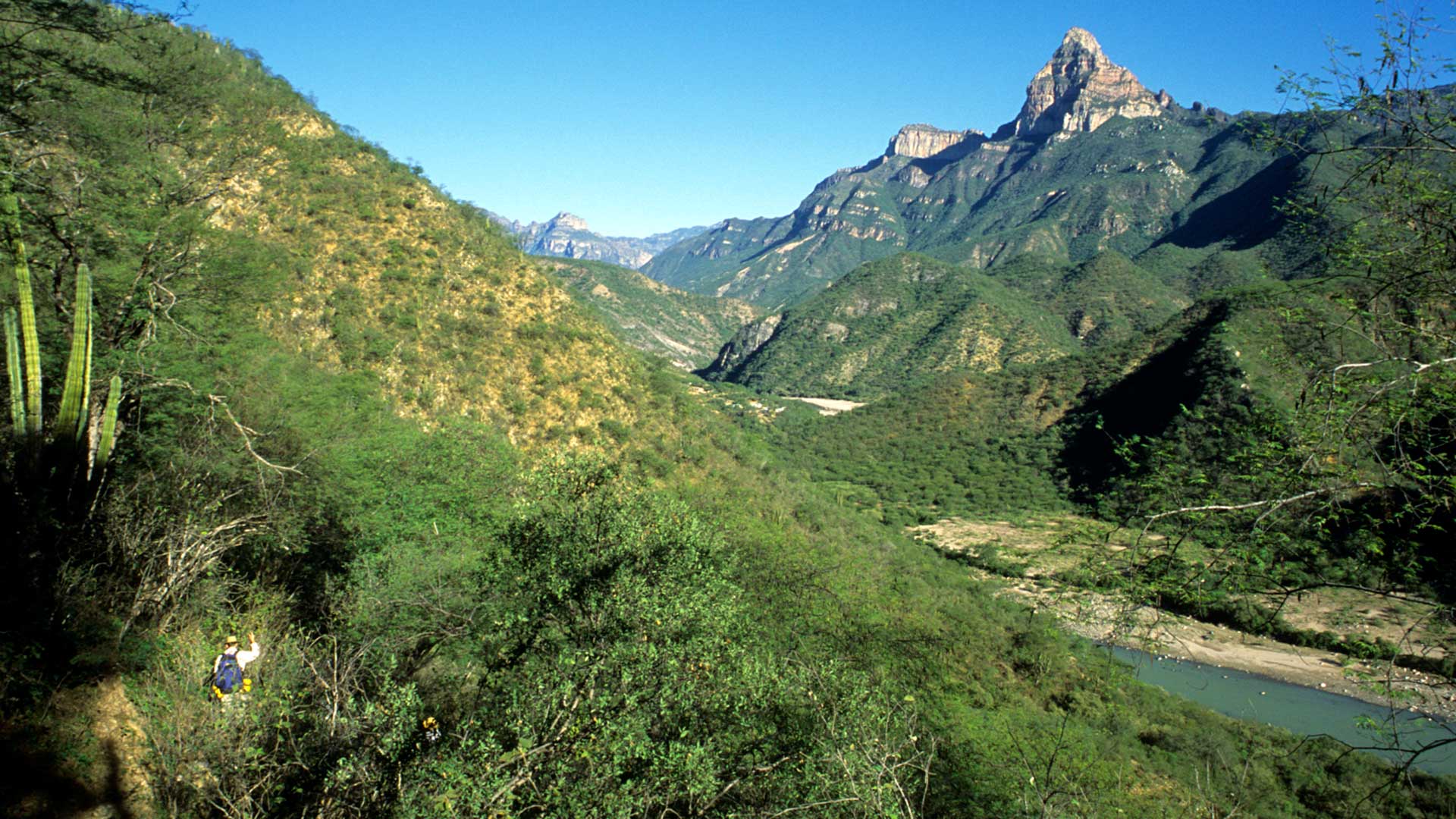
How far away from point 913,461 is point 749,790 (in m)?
80.8

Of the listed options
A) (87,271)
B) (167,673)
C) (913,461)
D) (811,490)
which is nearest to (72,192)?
(87,271)

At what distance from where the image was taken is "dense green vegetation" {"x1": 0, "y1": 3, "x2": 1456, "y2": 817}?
7.59 metres

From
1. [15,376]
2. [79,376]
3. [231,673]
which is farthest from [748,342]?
[231,673]

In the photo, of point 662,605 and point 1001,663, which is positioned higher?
point 662,605

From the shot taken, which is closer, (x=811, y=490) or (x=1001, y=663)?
(x=1001, y=663)

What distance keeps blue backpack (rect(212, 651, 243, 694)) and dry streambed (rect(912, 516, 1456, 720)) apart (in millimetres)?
9885

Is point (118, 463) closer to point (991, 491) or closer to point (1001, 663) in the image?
point (1001, 663)

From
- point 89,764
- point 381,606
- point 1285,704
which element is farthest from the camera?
point 1285,704

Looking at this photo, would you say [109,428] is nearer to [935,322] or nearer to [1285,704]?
[1285,704]

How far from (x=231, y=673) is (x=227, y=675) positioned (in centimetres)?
18

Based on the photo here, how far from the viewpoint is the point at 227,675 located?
350 inches

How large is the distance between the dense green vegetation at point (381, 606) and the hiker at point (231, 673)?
25cm

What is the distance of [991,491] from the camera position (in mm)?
73500

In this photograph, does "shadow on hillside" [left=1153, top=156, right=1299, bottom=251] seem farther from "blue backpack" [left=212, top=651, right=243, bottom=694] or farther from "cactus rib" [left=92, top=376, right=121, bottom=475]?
"cactus rib" [left=92, top=376, right=121, bottom=475]
